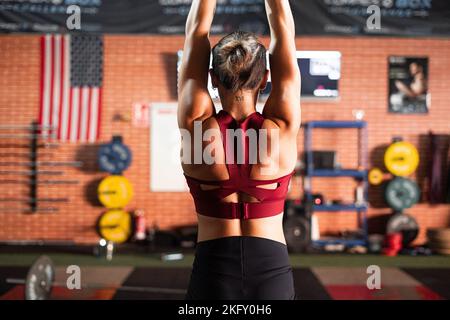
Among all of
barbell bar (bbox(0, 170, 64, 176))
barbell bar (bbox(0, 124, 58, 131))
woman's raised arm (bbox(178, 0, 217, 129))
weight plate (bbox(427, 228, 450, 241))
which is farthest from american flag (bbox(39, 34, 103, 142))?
woman's raised arm (bbox(178, 0, 217, 129))

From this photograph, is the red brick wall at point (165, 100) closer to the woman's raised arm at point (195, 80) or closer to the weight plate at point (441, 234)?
the weight plate at point (441, 234)

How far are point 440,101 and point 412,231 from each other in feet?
6.22

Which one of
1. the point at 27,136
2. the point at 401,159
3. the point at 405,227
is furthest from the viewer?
the point at 27,136

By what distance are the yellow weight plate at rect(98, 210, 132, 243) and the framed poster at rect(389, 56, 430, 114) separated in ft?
13.1

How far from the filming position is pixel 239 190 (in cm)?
110

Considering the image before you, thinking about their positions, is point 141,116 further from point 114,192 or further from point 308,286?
point 308,286

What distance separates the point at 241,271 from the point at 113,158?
5125 millimetres

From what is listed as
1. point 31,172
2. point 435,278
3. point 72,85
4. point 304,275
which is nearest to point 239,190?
point 304,275

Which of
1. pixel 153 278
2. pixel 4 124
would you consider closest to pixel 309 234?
pixel 153 278

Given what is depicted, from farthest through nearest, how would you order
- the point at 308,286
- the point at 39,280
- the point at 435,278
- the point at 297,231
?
the point at 297,231
the point at 435,278
the point at 308,286
the point at 39,280

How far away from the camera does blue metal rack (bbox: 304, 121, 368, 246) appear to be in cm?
586

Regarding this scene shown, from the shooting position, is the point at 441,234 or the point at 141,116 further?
the point at 141,116

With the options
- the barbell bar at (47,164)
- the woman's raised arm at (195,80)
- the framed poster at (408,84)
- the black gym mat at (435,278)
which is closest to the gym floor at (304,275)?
the black gym mat at (435,278)

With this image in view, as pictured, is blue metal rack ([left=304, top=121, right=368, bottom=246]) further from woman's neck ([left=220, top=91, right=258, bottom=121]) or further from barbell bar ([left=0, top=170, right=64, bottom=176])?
woman's neck ([left=220, top=91, right=258, bottom=121])
